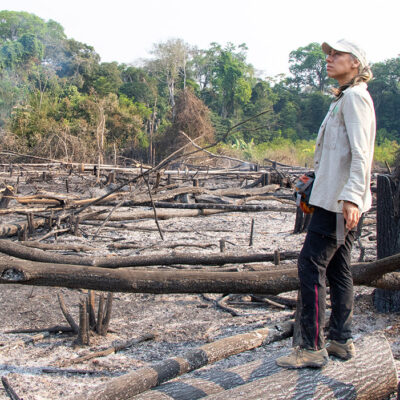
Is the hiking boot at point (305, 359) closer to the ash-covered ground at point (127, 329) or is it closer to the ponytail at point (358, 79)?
the ash-covered ground at point (127, 329)

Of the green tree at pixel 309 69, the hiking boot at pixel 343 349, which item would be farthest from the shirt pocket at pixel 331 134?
the green tree at pixel 309 69

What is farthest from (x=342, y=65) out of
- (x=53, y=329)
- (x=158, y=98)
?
(x=158, y=98)

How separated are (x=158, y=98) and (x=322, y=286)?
130 feet

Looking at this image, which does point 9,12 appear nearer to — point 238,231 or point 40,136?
point 40,136

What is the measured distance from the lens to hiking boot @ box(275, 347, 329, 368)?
235 cm

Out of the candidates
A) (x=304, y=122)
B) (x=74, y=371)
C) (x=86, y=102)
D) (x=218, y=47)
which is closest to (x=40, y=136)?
(x=86, y=102)

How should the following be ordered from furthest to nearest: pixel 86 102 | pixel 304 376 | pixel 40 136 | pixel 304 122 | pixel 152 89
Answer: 1. pixel 304 122
2. pixel 152 89
3. pixel 86 102
4. pixel 40 136
5. pixel 304 376

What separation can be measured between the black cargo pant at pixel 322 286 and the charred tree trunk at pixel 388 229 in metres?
1.71

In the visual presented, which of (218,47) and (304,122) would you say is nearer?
(304,122)

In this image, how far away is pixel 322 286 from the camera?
7.79ft

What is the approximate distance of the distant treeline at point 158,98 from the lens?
25094 mm

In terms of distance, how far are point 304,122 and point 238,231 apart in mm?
39031

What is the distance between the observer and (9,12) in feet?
257

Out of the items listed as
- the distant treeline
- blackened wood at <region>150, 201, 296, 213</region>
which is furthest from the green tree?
blackened wood at <region>150, 201, 296, 213</region>
